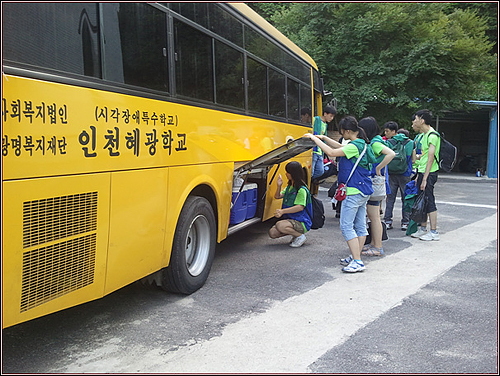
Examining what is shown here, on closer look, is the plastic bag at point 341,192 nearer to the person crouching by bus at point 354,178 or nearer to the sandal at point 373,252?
the person crouching by bus at point 354,178

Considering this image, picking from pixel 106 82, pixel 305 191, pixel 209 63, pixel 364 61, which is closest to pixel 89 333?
pixel 106 82

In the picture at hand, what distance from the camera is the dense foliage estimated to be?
15742 mm

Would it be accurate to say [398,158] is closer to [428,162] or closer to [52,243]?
[428,162]

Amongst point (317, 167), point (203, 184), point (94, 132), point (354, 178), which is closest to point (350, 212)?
point (354, 178)

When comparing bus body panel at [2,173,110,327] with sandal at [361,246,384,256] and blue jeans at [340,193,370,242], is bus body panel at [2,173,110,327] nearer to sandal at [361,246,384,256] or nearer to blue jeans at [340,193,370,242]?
blue jeans at [340,193,370,242]

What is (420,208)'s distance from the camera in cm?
722

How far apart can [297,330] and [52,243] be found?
78.9 inches

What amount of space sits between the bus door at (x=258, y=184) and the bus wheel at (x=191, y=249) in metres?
0.80

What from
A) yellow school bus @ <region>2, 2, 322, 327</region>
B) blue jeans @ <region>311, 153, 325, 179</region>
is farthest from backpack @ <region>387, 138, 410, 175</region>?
yellow school bus @ <region>2, 2, 322, 327</region>

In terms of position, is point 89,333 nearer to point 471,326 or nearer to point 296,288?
point 296,288

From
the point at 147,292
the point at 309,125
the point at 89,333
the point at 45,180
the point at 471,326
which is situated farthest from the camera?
the point at 309,125

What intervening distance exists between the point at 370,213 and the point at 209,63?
2889 millimetres

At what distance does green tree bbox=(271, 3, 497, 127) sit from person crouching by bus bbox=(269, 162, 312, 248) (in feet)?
33.2

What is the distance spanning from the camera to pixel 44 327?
12.5 ft
